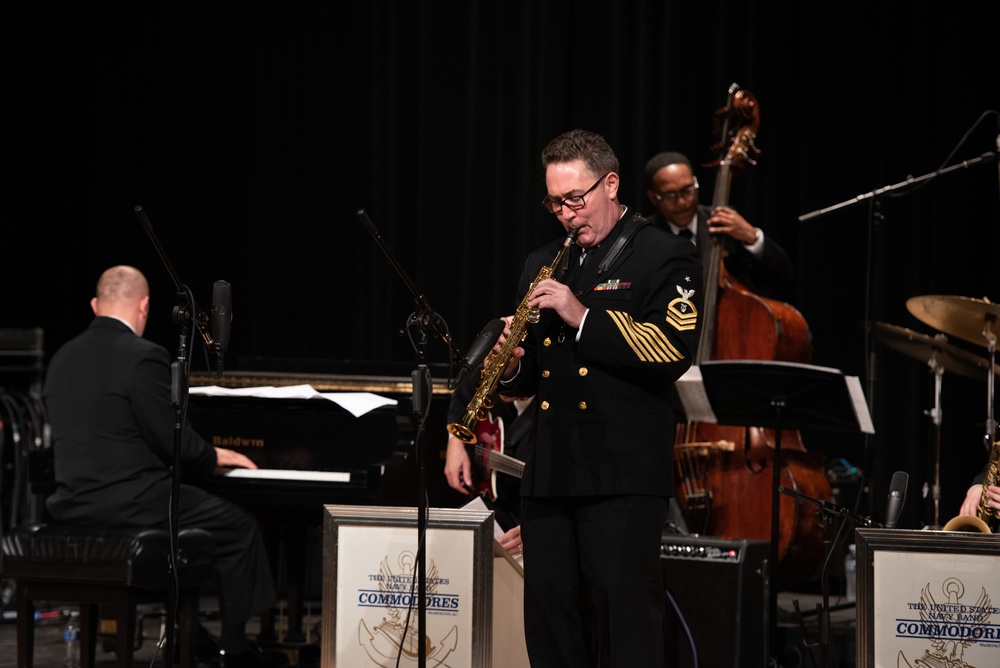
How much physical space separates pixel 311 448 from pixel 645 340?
2.26 m

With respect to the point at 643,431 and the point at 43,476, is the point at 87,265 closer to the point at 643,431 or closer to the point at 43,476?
the point at 43,476

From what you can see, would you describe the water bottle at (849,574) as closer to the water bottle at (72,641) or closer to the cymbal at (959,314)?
the cymbal at (959,314)

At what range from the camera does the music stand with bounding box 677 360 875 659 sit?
3963 millimetres

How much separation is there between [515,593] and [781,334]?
166 centimetres

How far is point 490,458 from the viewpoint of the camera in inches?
159

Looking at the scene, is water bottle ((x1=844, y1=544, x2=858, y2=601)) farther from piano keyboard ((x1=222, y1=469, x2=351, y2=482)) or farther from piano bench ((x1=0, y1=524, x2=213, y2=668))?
piano bench ((x1=0, y1=524, x2=213, y2=668))

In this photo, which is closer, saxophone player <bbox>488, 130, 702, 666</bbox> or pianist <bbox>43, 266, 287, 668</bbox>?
saxophone player <bbox>488, 130, 702, 666</bbox>

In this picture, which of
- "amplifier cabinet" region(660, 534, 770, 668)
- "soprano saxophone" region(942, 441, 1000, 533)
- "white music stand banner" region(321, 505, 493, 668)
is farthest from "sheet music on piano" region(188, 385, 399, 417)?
"soprano saxophone" region(942, 441, 1000, 533)

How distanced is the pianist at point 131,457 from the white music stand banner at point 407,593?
118 centimetres

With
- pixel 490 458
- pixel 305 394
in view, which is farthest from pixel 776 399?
pixel 305 394

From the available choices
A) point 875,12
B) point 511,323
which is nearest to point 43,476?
point 511,323

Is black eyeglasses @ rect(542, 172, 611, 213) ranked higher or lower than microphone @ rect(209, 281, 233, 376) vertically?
higher

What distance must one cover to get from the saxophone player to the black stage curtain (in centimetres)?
241

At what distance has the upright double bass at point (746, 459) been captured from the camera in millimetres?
4621
